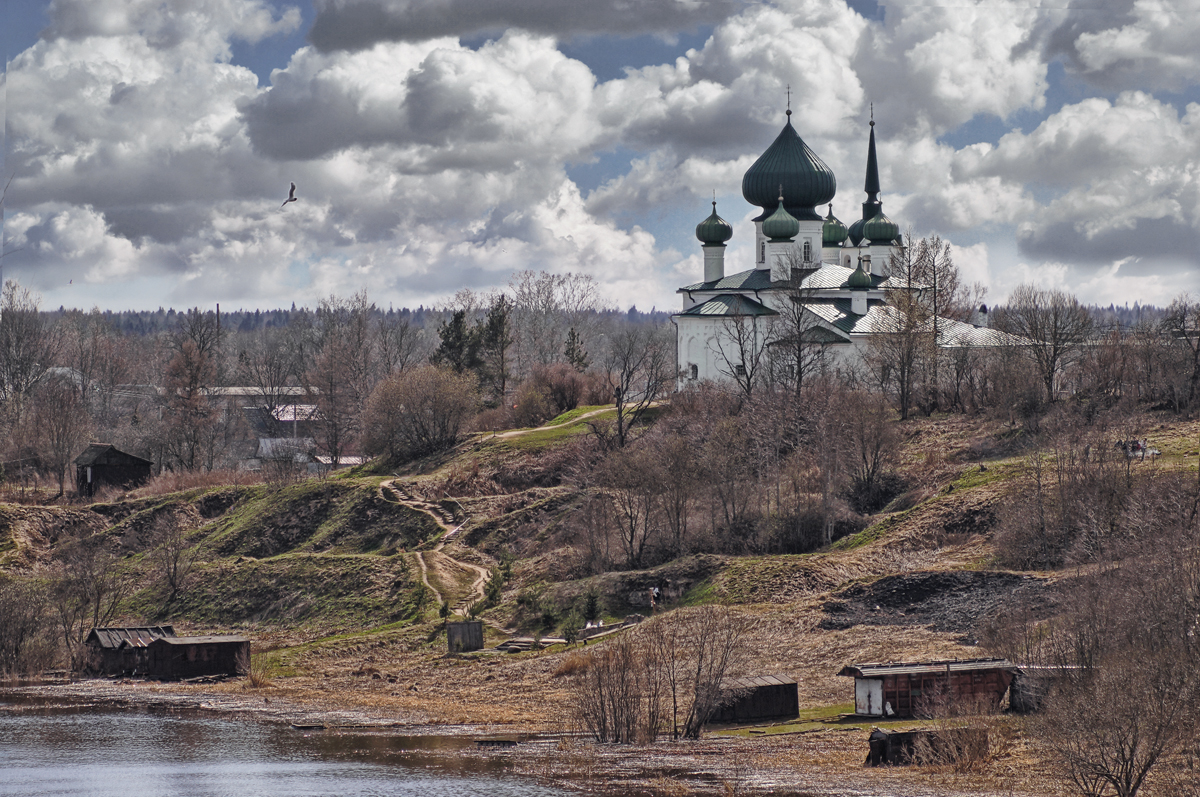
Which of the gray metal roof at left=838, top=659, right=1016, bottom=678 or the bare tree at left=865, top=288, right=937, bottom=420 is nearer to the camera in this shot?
the gray metal roof at left=838, top=659, right=1016, bottom=678

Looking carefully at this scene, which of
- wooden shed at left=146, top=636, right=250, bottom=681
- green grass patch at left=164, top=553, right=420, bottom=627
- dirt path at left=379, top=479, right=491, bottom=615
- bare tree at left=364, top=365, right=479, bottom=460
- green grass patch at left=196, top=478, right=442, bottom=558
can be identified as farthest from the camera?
bare tree at left=364, top=365, right=479, bottom=460

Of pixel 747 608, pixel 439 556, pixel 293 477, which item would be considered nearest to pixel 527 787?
pixel 747 608

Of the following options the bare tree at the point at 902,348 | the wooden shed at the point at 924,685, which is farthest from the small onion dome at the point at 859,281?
the wooden shed at the point at 924,685

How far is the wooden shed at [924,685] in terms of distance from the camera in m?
25.6

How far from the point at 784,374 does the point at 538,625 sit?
69.6 ft

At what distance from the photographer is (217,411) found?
87812 millimetres

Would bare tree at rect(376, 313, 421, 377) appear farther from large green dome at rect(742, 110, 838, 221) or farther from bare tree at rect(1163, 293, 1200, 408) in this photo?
bare tree at rect(1163, 293, 1200, 408)

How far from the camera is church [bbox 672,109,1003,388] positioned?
59.5 meters

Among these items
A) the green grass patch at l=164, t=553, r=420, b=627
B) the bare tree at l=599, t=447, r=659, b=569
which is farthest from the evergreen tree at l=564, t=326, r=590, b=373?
the bare tree at l=599, t=447, r=659, b=569

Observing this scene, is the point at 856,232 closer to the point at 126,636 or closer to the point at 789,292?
the point at 789,292

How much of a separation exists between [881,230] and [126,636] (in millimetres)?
41734

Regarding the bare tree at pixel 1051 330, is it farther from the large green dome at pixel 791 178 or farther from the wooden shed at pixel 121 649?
the wooden shed at pixel 121 649

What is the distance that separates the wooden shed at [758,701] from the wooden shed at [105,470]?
154 feet

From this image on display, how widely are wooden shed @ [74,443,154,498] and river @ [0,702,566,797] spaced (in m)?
36.0
